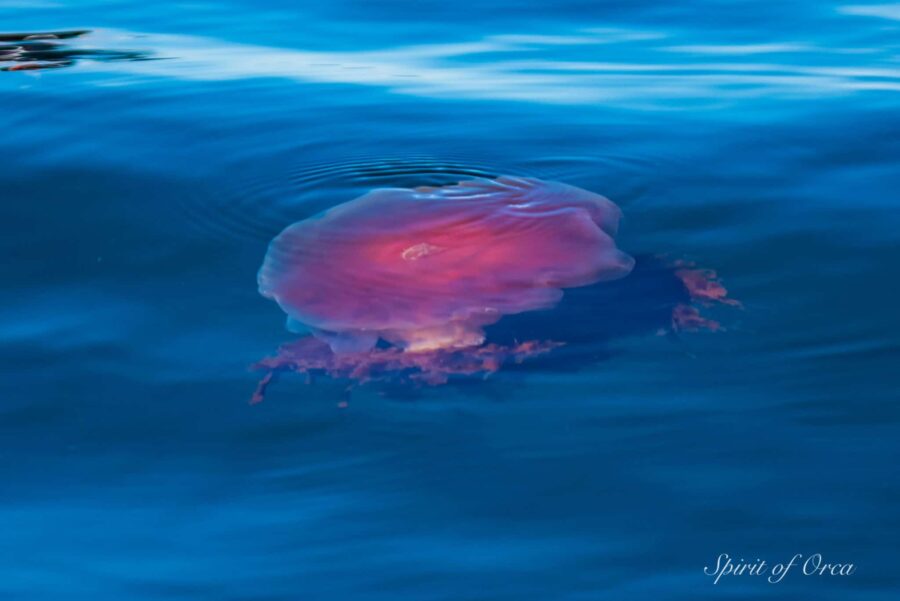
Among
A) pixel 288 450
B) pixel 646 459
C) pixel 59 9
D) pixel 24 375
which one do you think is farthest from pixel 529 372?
pixel 59 9

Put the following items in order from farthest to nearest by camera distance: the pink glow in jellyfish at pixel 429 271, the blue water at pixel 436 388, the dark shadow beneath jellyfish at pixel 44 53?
the dark shadow beneath jellyfish at pixel 44 53 < the pink glow in jellyfish at pixel 429 271 < the blue water at pixel 436 388

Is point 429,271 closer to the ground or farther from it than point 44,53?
closer to the ground

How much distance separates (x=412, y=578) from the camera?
7.38ft

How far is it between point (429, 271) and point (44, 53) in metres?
3.43

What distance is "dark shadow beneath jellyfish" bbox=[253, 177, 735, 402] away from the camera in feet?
9.67


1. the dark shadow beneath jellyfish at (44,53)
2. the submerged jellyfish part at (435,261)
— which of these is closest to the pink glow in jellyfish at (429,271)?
the submerged jellyfish part at (435,261)

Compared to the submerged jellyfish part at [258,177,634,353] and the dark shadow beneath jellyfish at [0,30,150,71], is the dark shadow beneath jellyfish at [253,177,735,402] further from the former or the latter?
the dark shadow beneath jellyfish at [0,30,150,71]

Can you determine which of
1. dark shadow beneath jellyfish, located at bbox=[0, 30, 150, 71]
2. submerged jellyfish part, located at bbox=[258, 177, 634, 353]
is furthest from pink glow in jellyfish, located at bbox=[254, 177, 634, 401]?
dark shadow beneath jellyfish, located at bbox=[0, 30, 150, 71]

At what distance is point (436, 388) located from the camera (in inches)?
112

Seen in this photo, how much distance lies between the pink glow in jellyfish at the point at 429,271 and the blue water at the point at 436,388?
0.10m

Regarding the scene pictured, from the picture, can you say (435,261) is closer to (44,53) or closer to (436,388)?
(436,388)

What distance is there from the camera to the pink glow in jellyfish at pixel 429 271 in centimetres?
294

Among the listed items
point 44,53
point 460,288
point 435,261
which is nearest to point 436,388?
point 460,288

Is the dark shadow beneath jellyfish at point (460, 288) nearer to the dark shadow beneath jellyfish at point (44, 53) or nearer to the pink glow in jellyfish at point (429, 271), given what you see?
the pink glow in jellyfish at point (429, 271)
